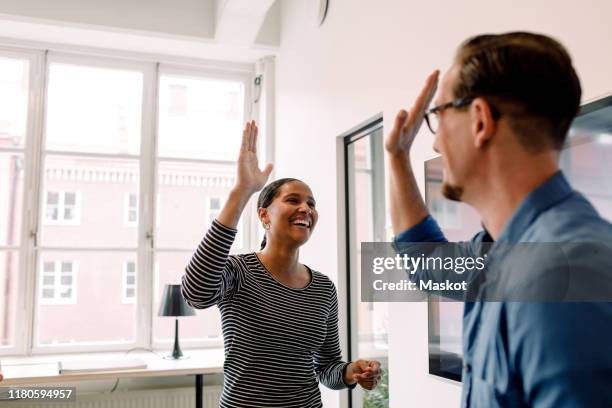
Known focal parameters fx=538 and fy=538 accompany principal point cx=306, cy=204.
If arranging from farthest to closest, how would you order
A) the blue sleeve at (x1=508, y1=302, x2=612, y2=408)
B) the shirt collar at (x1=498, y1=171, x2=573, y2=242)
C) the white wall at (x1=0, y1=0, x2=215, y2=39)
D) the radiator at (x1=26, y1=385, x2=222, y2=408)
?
the white wall at (x1=0, y1=0, x2=215, y2=39), the radiator at (x1=26, y1=385, x2=222, y2=408), the shirt collar at (x1=498, y1=171, x2=573, y2=242), the blue sleeve at (x1=508, y1=302, x2=612, y2=408)

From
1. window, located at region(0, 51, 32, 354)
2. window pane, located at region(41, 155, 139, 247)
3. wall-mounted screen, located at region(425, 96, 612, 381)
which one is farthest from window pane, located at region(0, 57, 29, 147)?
wall-mounted screen, located at region(425, 96, 612, 381)

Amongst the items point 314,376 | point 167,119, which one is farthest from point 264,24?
point 314,376

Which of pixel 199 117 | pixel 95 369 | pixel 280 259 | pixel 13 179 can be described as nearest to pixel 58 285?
pixel 13 179

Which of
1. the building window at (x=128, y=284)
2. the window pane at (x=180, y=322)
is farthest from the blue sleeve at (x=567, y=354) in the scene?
the building window at (x=128, y=284)

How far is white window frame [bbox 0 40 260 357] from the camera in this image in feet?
12.6

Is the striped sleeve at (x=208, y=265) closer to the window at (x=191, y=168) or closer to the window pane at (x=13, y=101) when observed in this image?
the window at (x=191, y=168)

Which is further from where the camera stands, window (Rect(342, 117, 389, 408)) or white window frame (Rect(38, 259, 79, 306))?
white window frame (Rect(38, 259, 79, 306))

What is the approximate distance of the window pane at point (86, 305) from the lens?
3.92 metres

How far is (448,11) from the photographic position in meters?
2.03

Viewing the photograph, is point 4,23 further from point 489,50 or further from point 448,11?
point 489,50

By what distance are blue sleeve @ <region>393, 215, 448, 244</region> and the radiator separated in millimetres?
3113

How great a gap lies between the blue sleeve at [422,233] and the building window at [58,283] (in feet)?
11.7

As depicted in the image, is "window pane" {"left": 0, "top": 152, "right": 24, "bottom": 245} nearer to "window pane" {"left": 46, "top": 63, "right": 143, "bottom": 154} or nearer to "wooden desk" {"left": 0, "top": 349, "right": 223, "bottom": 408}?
"window pane" {"left": 46, "top": 63, "right": 143, "bottom": 154}

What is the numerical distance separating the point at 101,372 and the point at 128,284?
3.68ft
